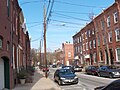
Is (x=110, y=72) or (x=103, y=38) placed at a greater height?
(x=103, y=38)

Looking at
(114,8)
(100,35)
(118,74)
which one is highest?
(114,8)

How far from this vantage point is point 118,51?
127ft

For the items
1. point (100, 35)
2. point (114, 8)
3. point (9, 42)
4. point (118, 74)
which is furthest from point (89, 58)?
point (9, 42)

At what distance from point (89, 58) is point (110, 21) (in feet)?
53.4

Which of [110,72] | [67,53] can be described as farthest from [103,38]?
[67,53]

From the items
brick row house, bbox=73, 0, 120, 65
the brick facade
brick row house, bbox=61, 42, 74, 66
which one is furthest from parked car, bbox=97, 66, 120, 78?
brick row house, bbox=61, 42, 74, 66

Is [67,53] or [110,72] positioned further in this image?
[67,53]

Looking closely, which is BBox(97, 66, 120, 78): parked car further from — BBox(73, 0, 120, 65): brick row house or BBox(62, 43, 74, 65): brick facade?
BBox(62, 43, 74, 65): brick facade

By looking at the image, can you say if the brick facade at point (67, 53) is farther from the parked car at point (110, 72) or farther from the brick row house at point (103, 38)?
the parked car at point (110, 72)

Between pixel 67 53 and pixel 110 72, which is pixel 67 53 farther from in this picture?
pixel 110 72

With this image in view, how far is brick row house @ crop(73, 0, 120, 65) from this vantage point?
38938mm

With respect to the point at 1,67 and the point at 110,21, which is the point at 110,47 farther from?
the point at 1,67

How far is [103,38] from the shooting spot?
4497 centimetres

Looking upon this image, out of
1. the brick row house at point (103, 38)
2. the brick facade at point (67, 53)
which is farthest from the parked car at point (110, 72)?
the brick facade at point (67, 53)
